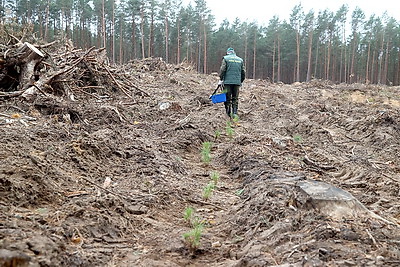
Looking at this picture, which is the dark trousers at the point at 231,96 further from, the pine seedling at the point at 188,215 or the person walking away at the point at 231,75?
the pine seedling at the point at 188,215

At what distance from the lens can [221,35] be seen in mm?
55531

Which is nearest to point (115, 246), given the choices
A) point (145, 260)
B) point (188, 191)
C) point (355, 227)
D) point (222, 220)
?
point (145, 260)

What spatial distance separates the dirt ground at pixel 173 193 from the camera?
2217 mm

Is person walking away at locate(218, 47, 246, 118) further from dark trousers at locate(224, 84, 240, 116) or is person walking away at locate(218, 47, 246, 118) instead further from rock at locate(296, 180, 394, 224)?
rock at locate(296, 180, 394, 224)

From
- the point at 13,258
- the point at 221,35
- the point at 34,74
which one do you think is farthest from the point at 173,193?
the point at 221,35

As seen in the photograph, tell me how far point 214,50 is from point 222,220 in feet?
179

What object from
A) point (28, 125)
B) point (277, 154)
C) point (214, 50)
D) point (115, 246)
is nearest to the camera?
point (115, 246)

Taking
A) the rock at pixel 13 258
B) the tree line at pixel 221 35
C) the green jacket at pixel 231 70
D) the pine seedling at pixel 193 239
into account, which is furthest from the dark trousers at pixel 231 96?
the tree line at pixel 221 35

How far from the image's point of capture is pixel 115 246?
2.57 metres

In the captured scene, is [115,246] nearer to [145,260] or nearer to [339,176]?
[145,260]

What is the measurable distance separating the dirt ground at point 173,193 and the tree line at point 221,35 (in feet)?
121

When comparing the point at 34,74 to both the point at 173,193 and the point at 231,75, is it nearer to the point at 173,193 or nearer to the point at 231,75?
the point at 231,75

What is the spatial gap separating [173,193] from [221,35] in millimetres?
54755

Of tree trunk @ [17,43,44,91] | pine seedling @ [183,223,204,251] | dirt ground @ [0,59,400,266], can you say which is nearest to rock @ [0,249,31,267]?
dirt ground @ [0,59,400,266]
